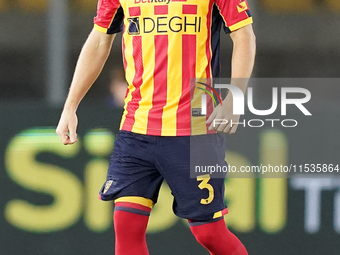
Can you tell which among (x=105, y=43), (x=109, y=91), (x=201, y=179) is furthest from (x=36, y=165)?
(x=201, y=179)

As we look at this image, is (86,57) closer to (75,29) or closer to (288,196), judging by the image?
(75,29)

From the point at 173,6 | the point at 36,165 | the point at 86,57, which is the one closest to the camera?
the point at 173,6

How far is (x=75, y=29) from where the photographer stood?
368cm

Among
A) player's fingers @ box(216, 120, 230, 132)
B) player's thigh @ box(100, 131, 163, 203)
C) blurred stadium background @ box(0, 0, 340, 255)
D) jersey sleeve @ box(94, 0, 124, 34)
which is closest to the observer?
player's fingers @ box(216, 120, 230, 132)

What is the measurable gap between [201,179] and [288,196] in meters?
1.23

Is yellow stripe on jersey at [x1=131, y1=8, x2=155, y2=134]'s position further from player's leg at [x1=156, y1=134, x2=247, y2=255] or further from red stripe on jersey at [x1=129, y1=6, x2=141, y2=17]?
player's leg at [x1=156, y1=134, x2=247, y2=255]

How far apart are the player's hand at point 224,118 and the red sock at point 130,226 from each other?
19.0 inches

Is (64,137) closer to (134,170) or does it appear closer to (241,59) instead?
(134,170)

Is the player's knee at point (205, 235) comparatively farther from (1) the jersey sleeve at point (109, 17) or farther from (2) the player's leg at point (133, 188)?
(1) the jersey sleeve at point (109, 17)

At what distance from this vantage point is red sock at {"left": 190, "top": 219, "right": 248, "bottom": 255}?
2650 millimetres

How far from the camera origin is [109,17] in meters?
2.78

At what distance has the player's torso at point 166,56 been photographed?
2.55 meters

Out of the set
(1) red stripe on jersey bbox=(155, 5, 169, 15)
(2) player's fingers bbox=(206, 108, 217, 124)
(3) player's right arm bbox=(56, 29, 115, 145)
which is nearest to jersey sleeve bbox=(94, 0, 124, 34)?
(3) player's right arm bbox=(56, 29, 115, 145)

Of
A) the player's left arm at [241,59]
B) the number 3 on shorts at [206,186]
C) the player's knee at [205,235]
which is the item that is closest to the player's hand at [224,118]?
the player's left arm at [241,59]
